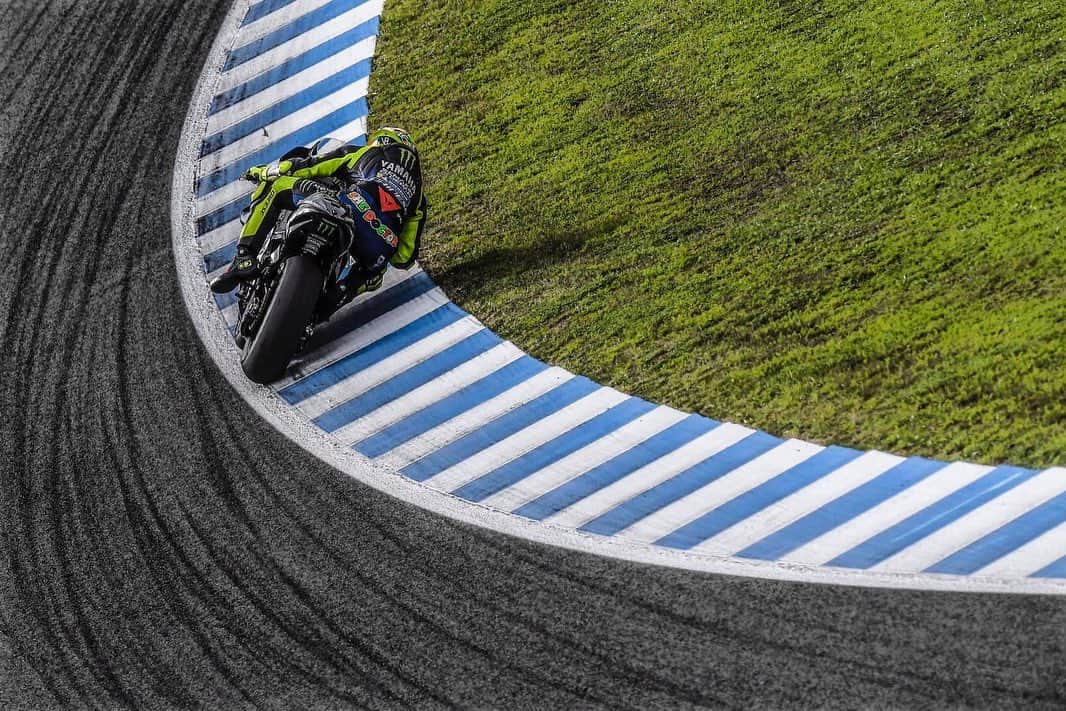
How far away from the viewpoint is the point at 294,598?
32.7ft

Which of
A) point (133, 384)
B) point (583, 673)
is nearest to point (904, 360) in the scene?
point (583, 673)

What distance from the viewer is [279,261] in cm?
1202

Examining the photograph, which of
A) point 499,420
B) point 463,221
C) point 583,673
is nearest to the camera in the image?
point 583,673

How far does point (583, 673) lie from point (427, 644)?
1.28 meters

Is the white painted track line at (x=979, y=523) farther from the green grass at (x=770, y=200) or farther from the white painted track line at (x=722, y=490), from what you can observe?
the white painted track line at (x=722, y=490)

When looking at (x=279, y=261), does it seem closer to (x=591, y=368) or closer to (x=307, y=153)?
(x=307, y=153)

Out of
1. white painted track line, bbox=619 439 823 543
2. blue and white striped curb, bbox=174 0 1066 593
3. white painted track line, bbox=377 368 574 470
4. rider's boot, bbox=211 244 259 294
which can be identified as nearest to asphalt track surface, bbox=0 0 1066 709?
blue and white striped curb, bbox=174 0 1066 593

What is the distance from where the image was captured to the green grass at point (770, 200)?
10922mm

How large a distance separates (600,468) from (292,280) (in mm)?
3515

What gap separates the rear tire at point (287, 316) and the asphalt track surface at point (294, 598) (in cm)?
56

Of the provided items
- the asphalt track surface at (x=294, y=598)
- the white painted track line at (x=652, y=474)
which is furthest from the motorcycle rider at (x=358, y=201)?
the white painted track line at (x=652, y=474)

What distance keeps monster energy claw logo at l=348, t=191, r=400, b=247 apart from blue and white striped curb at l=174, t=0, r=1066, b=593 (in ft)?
3.22

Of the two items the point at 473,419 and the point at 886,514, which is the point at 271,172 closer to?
the point at 473,419

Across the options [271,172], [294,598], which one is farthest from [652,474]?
[271,172]
